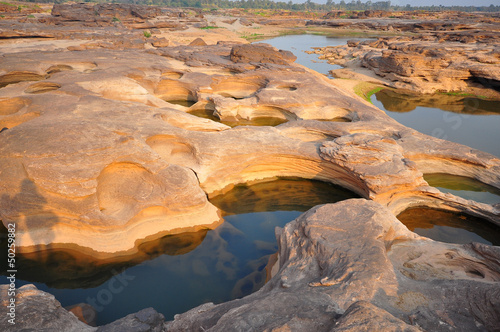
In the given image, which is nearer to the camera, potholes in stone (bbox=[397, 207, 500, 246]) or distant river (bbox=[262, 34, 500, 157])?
potholes in stone (bbox=[397, 207, 500, 246])

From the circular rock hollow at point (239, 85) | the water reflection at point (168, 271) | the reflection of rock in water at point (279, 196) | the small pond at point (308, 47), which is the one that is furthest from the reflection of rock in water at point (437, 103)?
the water reflection at point (168, 271)

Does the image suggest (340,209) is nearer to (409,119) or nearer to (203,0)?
(409,119)

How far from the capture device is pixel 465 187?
37.6 feet

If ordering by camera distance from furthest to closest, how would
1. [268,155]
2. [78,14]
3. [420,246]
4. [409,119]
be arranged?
[78,14] → [409,119] → [268,155] → [420,246]

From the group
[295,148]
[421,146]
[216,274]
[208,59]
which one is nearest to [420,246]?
[216,274]

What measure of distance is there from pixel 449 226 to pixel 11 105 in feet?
51.8

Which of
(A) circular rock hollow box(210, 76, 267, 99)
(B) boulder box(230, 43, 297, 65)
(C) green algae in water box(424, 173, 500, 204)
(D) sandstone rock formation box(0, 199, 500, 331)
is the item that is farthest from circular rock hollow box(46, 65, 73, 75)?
(C) green algae in water box(424, 173, 500, 204)

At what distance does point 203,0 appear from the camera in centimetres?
12888

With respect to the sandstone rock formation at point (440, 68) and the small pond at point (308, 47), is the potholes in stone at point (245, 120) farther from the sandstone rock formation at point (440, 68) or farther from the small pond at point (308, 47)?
the small pond at point (308, 47)

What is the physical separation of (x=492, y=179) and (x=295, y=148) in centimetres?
693

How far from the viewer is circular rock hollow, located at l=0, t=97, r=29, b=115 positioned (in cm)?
1203

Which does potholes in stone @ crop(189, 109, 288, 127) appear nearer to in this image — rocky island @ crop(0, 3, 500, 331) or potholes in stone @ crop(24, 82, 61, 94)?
rocky island @ crop(0, 3, 500, 331)

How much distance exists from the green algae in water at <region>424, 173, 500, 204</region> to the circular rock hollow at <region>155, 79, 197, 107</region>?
41.6 feet

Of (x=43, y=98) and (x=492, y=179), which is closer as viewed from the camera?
(x=492, y=179)
